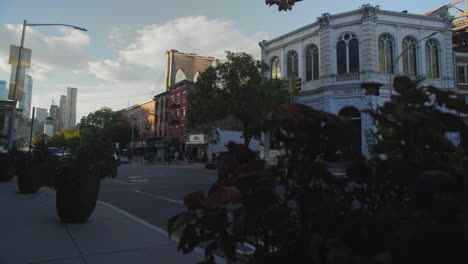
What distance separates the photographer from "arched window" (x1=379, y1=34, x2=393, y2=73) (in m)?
28.2

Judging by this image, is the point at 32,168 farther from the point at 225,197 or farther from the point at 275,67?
the point at 275,67

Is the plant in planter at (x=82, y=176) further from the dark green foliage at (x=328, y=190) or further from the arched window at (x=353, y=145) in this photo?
the arched window at (x=353, y=145)

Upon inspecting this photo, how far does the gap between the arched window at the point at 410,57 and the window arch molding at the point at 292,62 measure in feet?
32.7

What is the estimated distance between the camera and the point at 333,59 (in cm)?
2880

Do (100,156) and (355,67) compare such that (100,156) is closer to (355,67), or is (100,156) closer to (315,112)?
(315,112)

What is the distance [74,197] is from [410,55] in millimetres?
31551

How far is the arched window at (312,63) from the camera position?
100 feet

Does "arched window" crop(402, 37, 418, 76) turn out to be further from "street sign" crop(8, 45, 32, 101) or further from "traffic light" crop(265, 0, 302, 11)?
"street sign" crop(8, 45, 32, 101)

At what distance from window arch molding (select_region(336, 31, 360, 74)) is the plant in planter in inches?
1042

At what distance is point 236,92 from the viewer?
2411 centimetres

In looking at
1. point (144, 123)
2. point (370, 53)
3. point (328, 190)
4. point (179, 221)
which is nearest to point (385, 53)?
point (370, 53)

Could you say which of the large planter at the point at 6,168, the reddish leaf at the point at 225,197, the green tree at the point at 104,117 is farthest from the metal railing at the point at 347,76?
the green tree at the point at 104,117

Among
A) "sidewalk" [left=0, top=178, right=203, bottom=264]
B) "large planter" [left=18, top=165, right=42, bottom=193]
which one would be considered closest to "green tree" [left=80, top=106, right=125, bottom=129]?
"large planter" [left=18, top=165, right=42, bottom=193]

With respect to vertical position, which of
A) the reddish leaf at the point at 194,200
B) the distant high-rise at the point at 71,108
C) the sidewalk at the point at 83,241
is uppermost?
the distant high-rise at the point at 71,108
